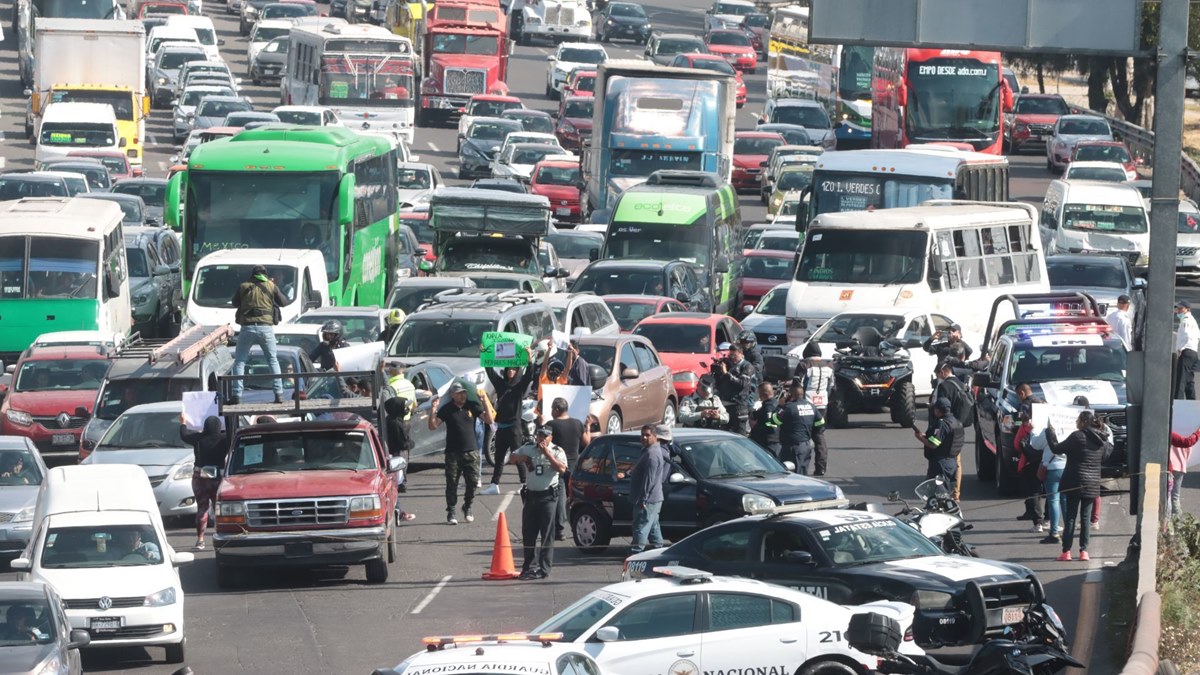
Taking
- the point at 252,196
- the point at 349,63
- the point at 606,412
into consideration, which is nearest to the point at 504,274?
the point at 252,196

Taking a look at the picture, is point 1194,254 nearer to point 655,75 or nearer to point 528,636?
point 655,75

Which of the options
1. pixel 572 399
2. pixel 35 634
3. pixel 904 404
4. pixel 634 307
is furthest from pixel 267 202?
pixel 35 634

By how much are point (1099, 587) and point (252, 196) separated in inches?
725

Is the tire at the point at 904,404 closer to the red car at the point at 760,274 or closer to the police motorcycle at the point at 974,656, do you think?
the red car at the point at 760,274

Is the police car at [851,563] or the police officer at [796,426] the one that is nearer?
the police car at [851,563]

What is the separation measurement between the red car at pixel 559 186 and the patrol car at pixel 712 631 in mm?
36193

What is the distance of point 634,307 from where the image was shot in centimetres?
3350

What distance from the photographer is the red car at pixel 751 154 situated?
58.5m

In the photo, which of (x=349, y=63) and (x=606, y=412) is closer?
(x=606, y=412)

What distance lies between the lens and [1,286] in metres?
33.0

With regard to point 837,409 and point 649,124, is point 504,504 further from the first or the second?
point 649,124

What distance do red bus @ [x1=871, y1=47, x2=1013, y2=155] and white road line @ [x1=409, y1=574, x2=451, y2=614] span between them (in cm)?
2841

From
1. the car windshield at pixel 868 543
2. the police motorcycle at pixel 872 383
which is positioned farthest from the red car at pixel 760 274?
the car windshield at pixel 868 543

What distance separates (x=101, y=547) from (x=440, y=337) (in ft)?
31.9
